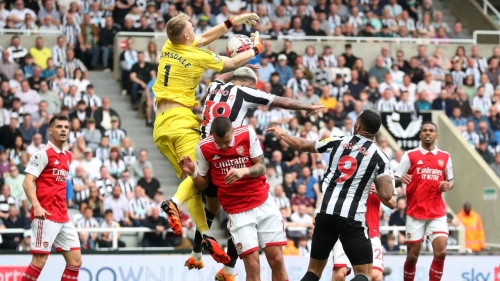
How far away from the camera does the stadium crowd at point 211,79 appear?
18688mm

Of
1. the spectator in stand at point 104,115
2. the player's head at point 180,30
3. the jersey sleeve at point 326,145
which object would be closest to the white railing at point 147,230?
the spectator in stand at point 104,115

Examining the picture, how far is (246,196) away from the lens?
1121 centimetres

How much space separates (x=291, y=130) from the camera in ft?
69.3

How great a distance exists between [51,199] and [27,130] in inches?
295

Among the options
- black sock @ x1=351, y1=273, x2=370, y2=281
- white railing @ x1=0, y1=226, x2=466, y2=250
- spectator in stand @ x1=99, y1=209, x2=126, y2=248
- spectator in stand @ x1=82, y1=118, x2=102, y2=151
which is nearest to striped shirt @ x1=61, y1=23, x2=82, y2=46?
spectator in stand @ x1=82, y1=118, x2=102, y2=151

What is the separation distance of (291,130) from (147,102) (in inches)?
124

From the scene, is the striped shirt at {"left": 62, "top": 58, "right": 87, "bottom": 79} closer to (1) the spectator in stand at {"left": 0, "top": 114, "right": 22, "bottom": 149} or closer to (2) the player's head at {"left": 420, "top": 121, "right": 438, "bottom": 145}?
(1) the spectator in stand at {"left": 0, "top": 114, "right": 22, "bottom": 149}

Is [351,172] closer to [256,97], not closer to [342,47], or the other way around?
[256,97]

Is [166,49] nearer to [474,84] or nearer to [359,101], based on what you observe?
[359,101]

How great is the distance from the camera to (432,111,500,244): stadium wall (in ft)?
72.0

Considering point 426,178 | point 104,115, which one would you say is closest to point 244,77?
point 426,178

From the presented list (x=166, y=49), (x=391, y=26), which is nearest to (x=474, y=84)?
(x=391, y=26)

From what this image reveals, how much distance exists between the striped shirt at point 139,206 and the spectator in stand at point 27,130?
2529mm

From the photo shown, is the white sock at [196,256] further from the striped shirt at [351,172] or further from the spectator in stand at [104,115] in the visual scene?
the spectator in stand at [104,115]
